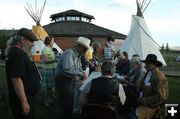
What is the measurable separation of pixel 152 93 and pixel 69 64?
4.60 feet

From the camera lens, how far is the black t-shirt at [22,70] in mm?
1880

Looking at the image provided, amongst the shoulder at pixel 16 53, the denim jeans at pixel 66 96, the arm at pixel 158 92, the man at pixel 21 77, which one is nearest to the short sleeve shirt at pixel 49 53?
the denim jeans at pixel 66 96

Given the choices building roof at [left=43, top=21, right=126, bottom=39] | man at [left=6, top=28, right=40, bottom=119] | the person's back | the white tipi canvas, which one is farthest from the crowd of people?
building roof at [left=43, top=21, right=126, bottom=39]

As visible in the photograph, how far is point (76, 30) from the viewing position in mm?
23938

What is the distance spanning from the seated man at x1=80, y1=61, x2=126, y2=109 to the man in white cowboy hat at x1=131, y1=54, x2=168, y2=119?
555 mm

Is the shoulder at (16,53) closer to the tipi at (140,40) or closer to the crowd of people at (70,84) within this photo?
the crowd of people at (70,84)

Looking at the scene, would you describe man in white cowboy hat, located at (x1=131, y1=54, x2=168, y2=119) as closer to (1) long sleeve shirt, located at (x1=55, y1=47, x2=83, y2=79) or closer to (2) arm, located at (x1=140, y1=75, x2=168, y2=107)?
(2) arm, located at (x1=140, y1=75, x2=168, y2=107)

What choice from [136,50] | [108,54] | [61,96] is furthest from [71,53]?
[136,50]

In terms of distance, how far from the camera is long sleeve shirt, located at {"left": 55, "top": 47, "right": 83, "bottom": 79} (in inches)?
108

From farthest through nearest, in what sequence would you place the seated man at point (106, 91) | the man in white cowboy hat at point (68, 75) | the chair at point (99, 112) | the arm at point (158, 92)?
the man in white cowboy hat at point (68, 75)
the arm at point (158, 92)
the seated man at point (106, 91)
the chair at point (99, 112)

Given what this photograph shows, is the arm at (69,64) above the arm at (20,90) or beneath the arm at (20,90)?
above

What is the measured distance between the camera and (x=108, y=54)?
676 cm

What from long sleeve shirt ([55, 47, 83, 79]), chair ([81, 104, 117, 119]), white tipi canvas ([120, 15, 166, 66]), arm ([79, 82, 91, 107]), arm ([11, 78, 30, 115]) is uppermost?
white tipi canvas ([120, 15, 166, 66])

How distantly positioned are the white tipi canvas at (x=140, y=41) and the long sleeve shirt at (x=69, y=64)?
7.48 meters
